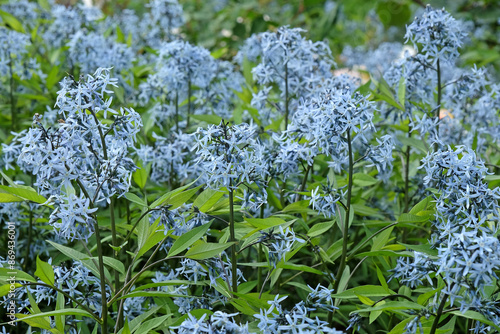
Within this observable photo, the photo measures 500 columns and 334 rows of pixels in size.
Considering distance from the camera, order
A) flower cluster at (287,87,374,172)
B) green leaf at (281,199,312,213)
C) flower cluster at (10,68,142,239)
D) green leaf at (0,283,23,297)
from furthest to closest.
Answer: green leaf at (281,199,312,213) → flower cluster at (287,87,374,172) → green leaf at (0,283,23,297) → flower cluster at (10,68,142,239)

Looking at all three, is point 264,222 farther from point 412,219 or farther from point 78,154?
point 78,154

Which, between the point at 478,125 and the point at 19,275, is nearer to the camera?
the point at 19,275

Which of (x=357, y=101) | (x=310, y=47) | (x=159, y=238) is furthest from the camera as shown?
(x=310, y=47)

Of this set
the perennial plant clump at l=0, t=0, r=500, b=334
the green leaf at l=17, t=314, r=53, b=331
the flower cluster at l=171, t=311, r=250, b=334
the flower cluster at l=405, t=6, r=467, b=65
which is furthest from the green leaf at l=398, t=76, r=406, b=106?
the green leaf at l=17, t=314, r=53, b=331

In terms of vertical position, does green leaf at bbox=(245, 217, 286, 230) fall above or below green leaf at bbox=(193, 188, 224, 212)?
below

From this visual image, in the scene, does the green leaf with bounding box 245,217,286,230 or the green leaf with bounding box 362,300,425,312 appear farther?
the green leaf with bounding box 245,217,286,230

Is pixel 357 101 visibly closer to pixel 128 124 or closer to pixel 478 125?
pixel 128 124

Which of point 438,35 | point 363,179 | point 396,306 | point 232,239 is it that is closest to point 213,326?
point 232,239

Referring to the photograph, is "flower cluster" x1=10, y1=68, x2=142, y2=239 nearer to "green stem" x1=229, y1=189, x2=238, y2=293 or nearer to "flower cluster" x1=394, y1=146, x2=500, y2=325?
"green stem" x1=229, y1=189, x2=238, y2=293

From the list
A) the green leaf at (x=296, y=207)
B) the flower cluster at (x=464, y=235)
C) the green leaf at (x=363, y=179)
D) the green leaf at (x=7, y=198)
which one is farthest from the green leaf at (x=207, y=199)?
the green leaf at (x=363, y=179)

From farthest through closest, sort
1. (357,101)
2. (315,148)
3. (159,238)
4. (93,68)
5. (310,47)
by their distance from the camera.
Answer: (93,68) < (310,47) < (315,148) < (357,101) < (159,238)

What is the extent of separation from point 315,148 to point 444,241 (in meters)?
0.76

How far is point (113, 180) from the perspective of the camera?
2.04 meters

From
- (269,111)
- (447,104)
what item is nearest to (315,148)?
(269,111)
